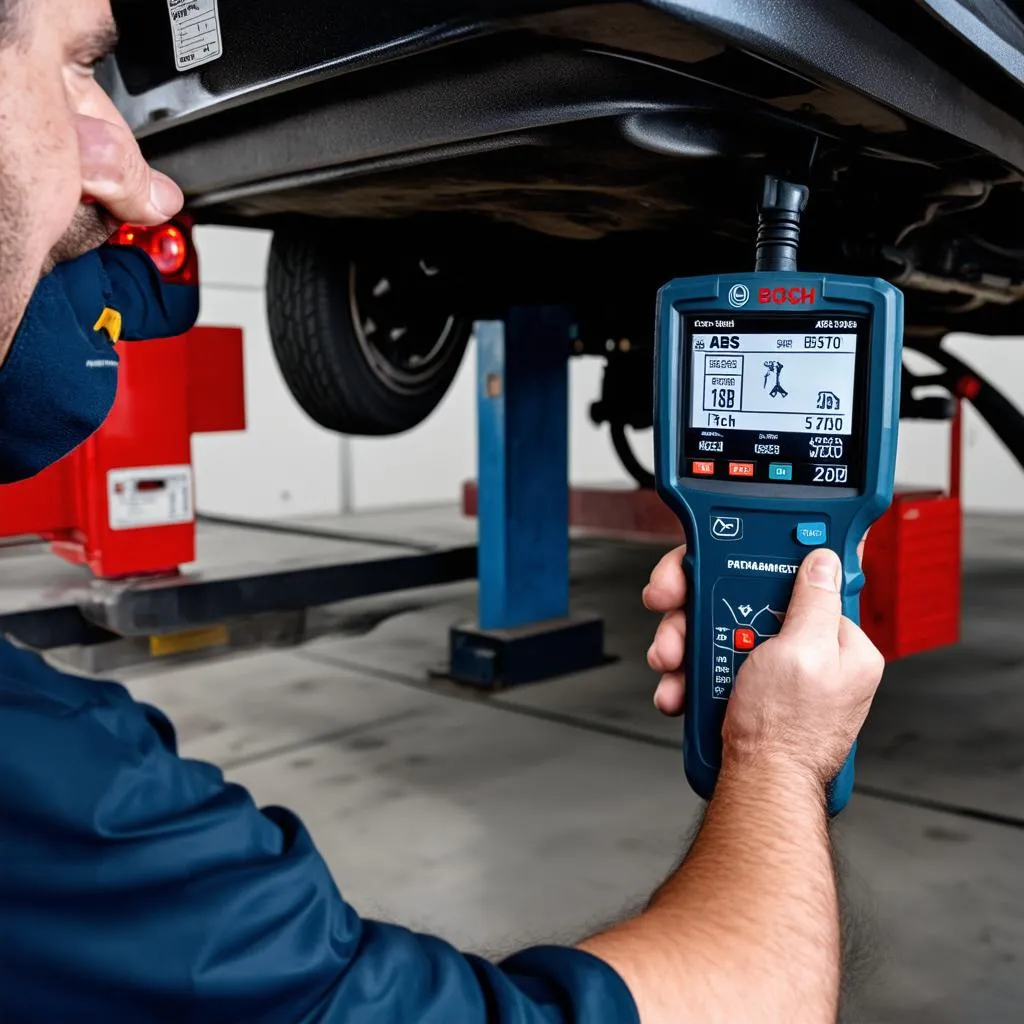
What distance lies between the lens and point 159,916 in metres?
0.42

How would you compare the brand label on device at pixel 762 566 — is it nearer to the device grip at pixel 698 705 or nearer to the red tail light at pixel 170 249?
the device grip at pixel 698 705

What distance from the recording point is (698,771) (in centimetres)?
74

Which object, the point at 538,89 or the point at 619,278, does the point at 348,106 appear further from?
the point at 619,278

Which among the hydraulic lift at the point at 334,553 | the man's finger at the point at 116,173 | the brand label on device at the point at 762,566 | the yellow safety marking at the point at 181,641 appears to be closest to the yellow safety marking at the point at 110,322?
the man's finger at the point at 116,173

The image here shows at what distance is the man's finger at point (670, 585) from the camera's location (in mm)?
775

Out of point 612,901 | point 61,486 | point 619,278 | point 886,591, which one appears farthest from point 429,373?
point 612,901

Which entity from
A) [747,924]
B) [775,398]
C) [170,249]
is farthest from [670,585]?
[170,249]

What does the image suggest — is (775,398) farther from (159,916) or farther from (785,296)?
(159,916)

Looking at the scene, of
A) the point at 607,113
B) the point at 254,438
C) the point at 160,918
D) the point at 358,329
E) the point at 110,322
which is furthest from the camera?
the point at 254,438

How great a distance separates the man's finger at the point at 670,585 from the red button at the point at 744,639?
0.07m

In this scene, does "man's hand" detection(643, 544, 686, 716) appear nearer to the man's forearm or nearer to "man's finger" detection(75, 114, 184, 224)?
the man's forearm

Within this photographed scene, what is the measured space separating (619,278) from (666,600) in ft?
3.79

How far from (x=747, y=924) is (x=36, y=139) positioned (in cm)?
49

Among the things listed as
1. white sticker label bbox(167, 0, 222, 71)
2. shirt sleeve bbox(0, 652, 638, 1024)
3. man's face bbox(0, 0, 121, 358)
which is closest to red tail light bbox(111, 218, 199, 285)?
white sticker label bbox(167, 0, 222, 71)
